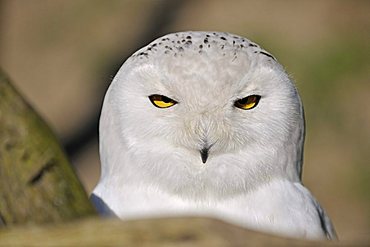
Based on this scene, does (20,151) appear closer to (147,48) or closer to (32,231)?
(32,231)

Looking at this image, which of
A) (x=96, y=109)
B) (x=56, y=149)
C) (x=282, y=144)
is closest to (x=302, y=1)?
(x=96, y=109)

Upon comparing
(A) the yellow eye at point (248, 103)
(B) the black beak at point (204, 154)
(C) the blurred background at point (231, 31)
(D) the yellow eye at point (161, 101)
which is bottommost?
(C) the blurred background at point (231, 31)

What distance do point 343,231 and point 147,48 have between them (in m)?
4.09

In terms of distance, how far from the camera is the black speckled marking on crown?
Result: 9.57 feet

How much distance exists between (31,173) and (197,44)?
1380 mm

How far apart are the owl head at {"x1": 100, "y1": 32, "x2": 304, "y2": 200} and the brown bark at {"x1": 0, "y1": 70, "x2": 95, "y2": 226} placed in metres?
1.20

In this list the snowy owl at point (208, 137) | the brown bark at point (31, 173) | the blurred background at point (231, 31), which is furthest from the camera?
the blurred background at point (231, 31)

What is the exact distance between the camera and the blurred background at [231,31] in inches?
286

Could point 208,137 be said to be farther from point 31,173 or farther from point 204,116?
point 31,173

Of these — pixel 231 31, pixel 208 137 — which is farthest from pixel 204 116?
pixel 231 31

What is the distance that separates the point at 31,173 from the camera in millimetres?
1624

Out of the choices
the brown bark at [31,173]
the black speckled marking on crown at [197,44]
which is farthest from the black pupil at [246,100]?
the brown bark at [31,173]

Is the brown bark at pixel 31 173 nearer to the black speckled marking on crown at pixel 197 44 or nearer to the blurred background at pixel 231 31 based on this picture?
the black speckled marking on crown at pixel 197 44

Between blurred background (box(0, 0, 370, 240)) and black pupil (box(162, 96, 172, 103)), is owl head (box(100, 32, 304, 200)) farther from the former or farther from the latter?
blurred background (box(0, 0, 370, 240))
